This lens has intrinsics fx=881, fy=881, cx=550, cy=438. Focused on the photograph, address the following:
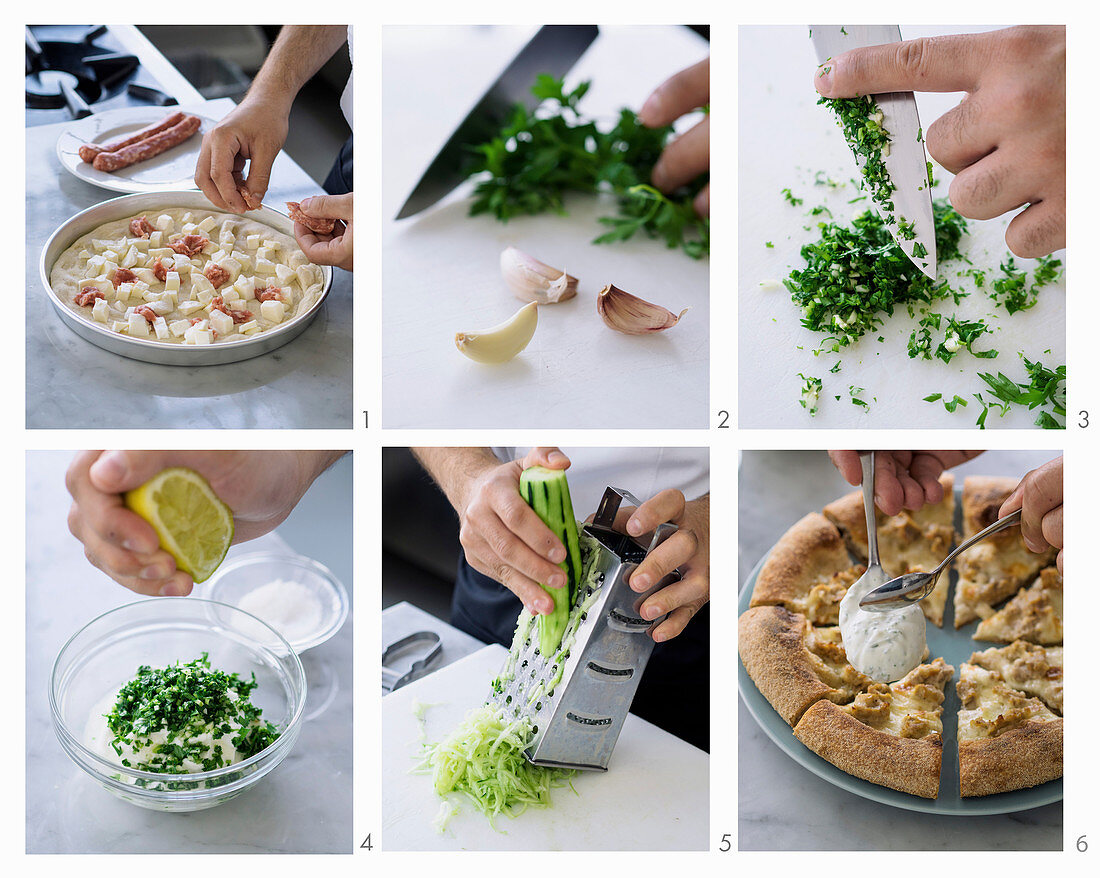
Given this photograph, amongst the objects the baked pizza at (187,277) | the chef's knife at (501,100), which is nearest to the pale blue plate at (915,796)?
the baked pizza at (187,277)

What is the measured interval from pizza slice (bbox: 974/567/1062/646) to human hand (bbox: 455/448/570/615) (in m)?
0.77

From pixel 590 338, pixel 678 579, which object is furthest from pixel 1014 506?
pixel 590 338

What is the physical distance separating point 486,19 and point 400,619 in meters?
0.96

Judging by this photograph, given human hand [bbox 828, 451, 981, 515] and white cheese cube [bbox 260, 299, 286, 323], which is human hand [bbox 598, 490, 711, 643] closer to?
human hand [bbox 828, 451, 981, 515]

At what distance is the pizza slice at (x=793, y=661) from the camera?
1.25 metres

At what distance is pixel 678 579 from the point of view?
1.15 meters

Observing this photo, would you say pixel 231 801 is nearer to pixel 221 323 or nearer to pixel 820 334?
pixel 221 323

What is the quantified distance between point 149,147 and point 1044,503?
1.45m

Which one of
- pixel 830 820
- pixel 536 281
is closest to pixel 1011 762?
pixel 830 820

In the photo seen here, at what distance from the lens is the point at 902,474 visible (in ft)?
4.62

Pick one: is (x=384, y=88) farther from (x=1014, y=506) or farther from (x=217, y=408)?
(x=1014, y=506)

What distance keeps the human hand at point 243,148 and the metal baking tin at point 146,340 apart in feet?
0.16

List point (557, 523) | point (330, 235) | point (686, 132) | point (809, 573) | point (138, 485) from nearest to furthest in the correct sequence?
point (138, 485) → point (557, 523) → point (330, 235) → point (809, 573) → point (686, 132)

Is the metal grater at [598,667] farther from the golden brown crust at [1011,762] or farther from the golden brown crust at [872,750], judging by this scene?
the golden brown crust at [1011,762]
